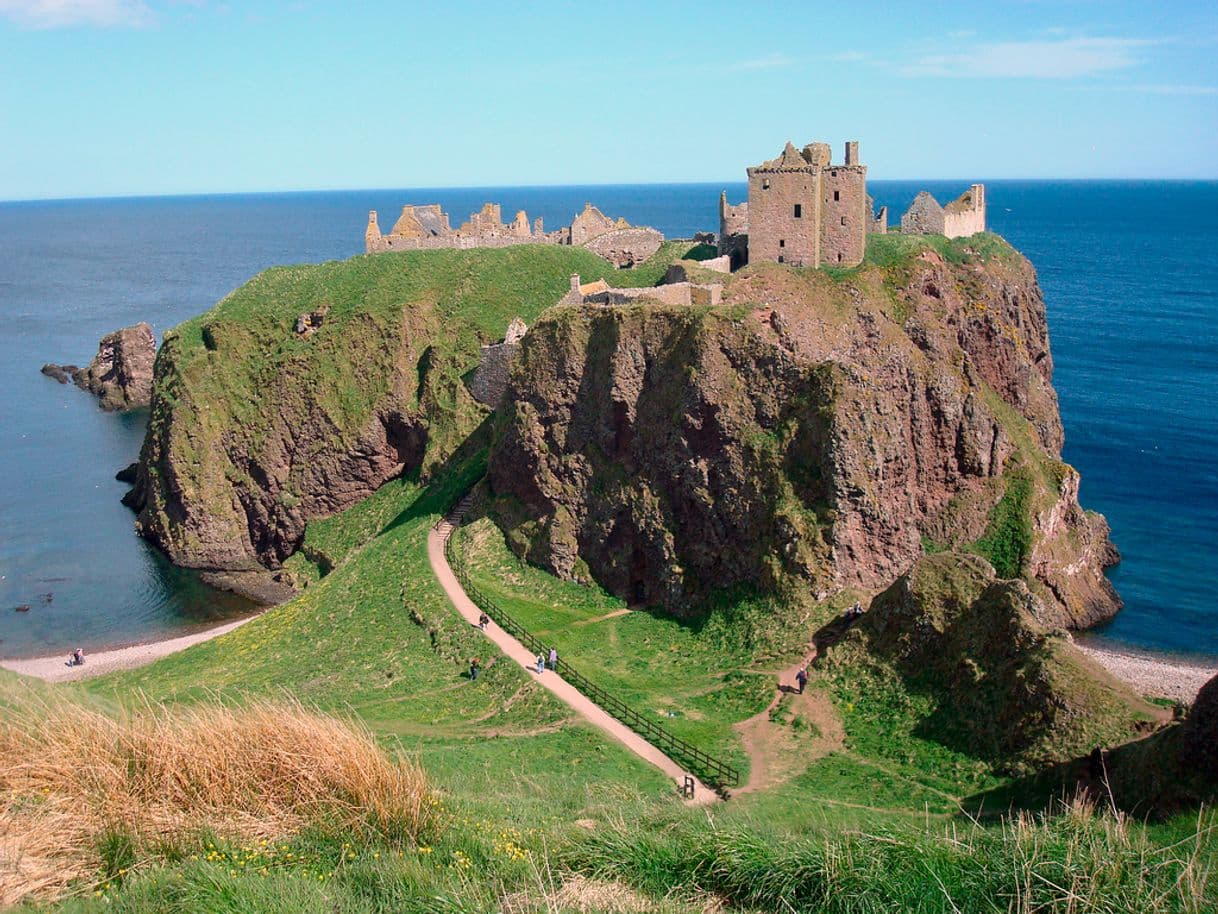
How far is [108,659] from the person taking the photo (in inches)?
2063

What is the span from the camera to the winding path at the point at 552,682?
3228 centimetres

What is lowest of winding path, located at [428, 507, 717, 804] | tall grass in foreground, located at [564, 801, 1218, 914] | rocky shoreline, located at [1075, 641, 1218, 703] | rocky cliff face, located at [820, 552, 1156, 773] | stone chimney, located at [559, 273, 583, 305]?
rocky shoreline, located at [1075, 641, 1218, 703]

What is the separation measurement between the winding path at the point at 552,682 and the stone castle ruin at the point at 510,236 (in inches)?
1177

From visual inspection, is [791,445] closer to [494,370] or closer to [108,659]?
[494,370]

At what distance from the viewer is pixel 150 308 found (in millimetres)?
154125

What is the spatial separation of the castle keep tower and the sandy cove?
32128mm

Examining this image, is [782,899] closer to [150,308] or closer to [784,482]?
[784,482]

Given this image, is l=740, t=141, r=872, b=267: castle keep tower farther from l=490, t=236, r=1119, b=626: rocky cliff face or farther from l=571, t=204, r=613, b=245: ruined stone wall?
l=571, t=204, r=613, b=245: ruined stone wall

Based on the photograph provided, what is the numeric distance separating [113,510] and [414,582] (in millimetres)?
36215

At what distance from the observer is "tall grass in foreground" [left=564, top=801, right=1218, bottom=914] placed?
15.7 m

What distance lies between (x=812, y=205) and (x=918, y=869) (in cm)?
3837

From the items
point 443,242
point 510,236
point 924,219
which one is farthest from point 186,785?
point 510,236

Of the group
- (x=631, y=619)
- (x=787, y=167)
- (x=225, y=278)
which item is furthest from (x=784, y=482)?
(x=225, y=278)

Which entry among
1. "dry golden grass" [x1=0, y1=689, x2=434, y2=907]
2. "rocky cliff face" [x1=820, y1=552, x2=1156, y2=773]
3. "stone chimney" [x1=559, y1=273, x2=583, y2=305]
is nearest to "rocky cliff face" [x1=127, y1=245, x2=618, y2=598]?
"stone chimney" [x1=559, y1=273, x2=583, y2=305]
